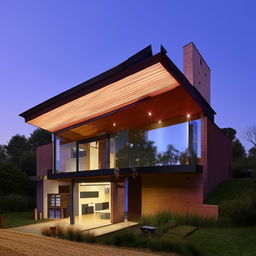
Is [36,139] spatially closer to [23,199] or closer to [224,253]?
[23,199]

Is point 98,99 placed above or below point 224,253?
above

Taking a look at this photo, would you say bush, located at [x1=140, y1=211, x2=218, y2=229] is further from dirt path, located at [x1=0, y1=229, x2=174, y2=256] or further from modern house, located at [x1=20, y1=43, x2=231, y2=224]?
dirt path, located at [x1=0, y1=229, x2=174, y2=256]

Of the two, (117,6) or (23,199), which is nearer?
(23,199)

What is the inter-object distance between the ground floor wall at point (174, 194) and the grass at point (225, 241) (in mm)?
2339

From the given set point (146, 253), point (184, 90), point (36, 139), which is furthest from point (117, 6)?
point (146, 253)

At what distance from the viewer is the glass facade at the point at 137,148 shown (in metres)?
13.3

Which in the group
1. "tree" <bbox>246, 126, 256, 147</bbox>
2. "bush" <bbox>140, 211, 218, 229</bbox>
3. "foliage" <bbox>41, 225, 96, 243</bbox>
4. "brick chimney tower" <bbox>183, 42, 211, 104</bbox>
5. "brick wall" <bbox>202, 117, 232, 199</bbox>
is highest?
"brick chimney tower" <bbox>183, 42, 211, 104</bbox>

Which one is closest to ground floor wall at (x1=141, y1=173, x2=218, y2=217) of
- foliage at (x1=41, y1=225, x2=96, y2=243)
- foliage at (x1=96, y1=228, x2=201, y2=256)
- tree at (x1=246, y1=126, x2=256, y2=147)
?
foliage at (x1=96, y1=228, x2=201, y2=256)

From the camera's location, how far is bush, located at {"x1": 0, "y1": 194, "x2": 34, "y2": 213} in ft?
71.4

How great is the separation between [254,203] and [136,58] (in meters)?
6.96

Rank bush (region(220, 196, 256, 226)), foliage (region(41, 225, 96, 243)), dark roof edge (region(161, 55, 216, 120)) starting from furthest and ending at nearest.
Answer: bush (region(220, 196, 256, 226)) → foliage (region(41, 225, 96, 243)) → dark roof edge (region(161, 55, 216, 120))

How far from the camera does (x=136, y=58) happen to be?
10320 mm

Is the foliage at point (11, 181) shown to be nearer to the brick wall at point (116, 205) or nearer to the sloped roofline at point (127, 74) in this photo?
the sloped roofline at point (127, 74)

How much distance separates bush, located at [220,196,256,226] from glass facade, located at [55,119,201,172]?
9.90 ft
